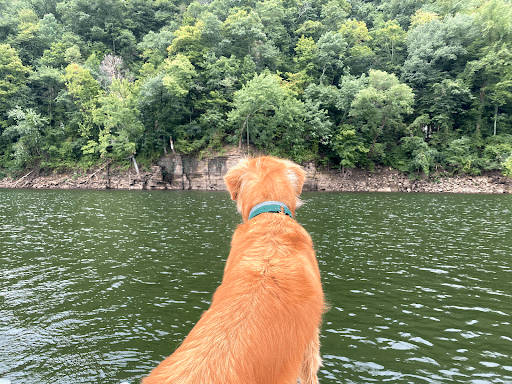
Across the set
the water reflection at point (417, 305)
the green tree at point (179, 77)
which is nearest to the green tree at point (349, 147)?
the green tree at point (179, 77)

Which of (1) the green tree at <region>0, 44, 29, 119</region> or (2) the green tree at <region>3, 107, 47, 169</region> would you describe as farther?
(1) the green tree at <region>0, 44, 29, 119</region>

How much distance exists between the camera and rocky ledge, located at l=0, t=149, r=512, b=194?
45875 mm

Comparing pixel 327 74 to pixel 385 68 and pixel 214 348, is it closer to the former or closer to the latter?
pixel 385 68

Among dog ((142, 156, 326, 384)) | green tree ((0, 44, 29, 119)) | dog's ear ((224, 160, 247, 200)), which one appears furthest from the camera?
green tree ((0, 44, 29, 119))

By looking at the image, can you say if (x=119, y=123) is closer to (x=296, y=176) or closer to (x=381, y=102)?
(x=381, y=102)

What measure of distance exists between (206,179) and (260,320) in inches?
1801

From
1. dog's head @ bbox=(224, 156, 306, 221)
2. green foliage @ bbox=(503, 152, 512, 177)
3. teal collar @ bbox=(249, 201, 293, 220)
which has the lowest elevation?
teal collar @ bbox=(249, 201, 293, 220)

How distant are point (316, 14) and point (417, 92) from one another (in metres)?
34.8

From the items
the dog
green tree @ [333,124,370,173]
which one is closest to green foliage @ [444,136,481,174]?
green tree @ [333,124,370,173]

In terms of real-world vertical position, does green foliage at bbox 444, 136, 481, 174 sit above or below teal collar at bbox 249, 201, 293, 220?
above

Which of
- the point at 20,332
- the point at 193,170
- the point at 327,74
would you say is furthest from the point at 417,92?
the point at 20,332

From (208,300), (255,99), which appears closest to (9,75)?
(255,99)

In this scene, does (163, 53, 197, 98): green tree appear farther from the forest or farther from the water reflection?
the water reflection

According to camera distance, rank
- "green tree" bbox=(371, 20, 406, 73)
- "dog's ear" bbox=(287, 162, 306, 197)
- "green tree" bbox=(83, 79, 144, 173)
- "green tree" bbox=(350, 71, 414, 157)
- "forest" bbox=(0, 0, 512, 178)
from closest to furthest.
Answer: "dog's ear" bbox=(287, 162, 306, 197)
"green tree" bbox=(350, 71, 414, 157)
"green tree" bbox=(83, 79, 144, 173)
"forest" bbox=(0, 0, 512, 178)
"green tree" bbox=(371, 20, 406, 73)
